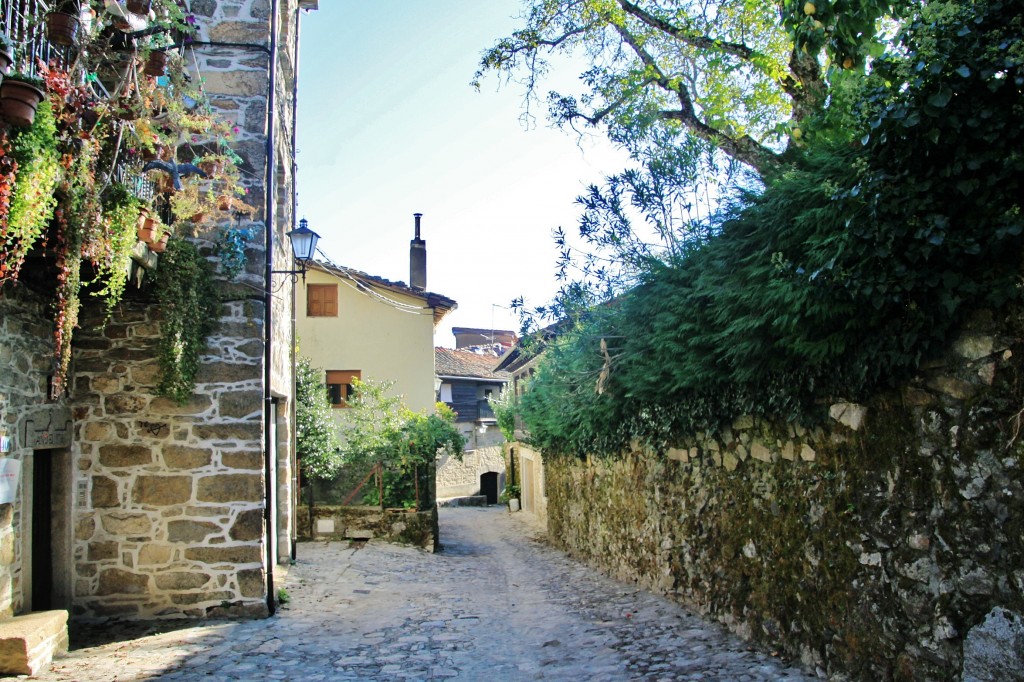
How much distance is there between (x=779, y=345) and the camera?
4723 mm

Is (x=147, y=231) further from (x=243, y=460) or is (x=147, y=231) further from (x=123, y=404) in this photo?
(x=243, y=460)

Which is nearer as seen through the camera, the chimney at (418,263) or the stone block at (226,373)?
the stone block at (226,373)

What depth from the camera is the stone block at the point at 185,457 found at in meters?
7.06

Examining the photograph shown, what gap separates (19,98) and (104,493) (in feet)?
13.8

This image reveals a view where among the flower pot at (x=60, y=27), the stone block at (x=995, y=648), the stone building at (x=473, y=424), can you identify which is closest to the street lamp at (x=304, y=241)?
the flower pot at (x=60, y=27)

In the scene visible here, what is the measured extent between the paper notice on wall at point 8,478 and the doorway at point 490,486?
87.5 feet

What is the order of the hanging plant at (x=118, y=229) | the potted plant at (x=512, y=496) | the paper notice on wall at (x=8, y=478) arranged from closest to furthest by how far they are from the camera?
the hanging plant at (x=118, y=229), the paper notice on wall at (x=8, y=478), the potted plant at (x=512, y=496)

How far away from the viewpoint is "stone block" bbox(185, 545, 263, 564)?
23.1 ft

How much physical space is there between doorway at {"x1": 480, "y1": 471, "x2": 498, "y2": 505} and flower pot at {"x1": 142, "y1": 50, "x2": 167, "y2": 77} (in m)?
27.1

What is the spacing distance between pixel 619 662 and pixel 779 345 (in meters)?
2.68

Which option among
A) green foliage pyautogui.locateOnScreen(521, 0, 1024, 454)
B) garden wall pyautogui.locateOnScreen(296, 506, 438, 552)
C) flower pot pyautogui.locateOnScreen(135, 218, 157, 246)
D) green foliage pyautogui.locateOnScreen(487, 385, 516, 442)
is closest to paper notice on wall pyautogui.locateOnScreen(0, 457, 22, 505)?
flower pot pyautogui.locateOnScreen(135, 218, 157, 246)

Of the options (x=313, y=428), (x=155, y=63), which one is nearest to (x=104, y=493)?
(x=155, y=63)

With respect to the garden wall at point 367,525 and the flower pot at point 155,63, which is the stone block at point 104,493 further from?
the garden wall at point 367,525

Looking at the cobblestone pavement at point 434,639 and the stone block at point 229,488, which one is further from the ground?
the stone block at point 229,488
